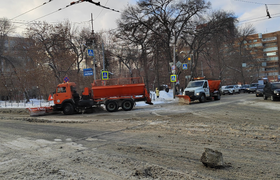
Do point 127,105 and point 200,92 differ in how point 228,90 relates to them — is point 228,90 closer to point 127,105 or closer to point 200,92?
point 200,92

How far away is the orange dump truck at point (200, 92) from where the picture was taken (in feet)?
64.9

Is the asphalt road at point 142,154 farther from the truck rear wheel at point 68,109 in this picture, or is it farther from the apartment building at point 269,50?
the apartment building at point 269,50

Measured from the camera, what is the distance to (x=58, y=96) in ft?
53.2

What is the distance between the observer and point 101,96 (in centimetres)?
1653

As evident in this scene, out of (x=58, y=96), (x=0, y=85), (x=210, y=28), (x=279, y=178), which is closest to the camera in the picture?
(x=279, y=178)

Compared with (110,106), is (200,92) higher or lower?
higher

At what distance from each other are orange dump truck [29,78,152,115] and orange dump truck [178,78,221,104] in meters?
Result: 4.78

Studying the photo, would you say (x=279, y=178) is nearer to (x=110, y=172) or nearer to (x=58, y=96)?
(x=110, y=172)

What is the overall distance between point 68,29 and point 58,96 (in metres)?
20.7

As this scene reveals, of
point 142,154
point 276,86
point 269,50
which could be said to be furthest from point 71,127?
point 269,50

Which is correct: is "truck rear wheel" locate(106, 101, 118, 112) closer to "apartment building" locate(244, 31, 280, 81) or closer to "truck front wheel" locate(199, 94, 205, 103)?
"truck front wheel" locate(199, 94, 205, 103)

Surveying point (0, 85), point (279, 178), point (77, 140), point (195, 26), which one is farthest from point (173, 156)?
point (0, 85)

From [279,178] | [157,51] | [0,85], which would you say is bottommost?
[279,178]

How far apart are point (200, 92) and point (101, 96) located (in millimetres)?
9788
